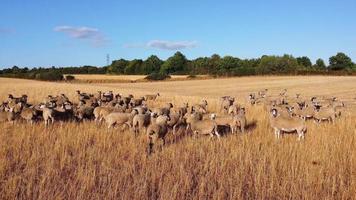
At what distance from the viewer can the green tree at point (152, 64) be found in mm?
151875

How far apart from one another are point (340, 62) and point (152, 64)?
6484 centimetres

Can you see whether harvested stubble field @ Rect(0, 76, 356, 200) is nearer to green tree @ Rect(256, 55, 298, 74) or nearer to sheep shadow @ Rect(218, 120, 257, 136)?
sheep shadow @ Rect(218, 120, 257, 136)

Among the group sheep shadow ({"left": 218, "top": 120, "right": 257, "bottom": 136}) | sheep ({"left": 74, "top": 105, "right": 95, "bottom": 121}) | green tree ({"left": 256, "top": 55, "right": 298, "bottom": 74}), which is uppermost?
green tree ({"left": 256, "top": 55, "right": 298, "bottom": 74})

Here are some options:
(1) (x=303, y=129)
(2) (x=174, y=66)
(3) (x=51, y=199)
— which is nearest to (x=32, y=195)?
(3) (x=51, y=199)

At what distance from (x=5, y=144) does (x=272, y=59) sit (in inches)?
5381

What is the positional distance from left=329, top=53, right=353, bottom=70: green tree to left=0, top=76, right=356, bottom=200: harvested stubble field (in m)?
138

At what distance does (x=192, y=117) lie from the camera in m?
16.9

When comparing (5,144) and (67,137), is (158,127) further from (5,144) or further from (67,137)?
(5,144)

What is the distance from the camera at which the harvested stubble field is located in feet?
29.1

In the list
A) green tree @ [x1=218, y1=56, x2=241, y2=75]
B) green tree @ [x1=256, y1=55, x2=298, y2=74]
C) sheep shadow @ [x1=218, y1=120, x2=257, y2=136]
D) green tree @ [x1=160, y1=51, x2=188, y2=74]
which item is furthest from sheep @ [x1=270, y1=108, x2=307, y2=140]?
green tree @ [x1=160, y1=51, x2=188, y2=74]

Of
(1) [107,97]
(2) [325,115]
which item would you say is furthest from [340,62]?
(2) [325,115]

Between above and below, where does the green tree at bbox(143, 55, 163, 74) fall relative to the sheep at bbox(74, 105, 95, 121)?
above

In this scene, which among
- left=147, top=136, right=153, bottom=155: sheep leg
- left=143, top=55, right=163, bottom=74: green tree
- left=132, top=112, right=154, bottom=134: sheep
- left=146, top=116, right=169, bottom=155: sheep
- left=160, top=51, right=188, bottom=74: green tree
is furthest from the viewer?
left=143, top=55, right=163, bottom=74: green tree

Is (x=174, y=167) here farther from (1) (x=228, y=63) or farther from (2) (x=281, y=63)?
(1) (x=228, y=63)
